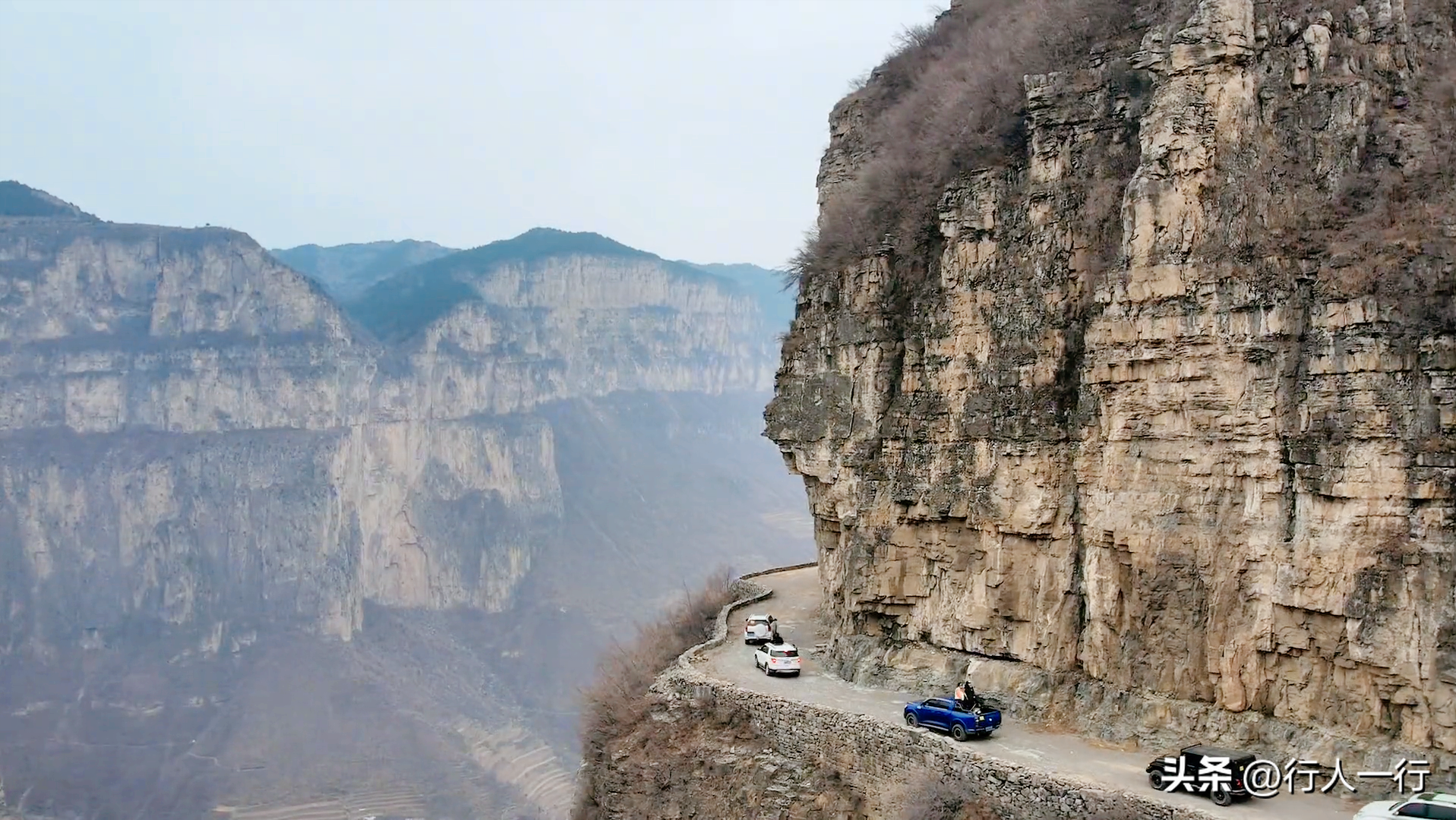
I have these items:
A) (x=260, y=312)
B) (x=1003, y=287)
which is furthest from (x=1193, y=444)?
(x=260, y=312)

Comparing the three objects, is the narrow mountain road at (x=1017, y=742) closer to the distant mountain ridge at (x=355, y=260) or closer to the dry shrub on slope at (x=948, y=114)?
the dry shrub on slope at (x=948, y=114)

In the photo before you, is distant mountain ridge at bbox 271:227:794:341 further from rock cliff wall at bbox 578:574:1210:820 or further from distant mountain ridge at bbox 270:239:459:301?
rock cliff wall at bbox 578:574:1210:820

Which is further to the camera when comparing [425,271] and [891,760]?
[425,271]

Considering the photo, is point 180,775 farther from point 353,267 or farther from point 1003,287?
point 353,267

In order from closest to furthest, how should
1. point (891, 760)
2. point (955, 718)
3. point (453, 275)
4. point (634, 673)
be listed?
1. point (955, 718)
2. point (891, 760)
3. point (634, 673)
4. point (453, 275)

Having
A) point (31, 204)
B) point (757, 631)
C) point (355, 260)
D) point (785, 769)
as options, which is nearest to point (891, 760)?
point (785, 769)

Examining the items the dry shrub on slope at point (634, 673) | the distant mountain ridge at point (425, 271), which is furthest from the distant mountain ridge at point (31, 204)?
the dry shrub on slope at point (634, 673)

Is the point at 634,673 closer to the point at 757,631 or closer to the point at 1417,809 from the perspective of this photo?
the point at 757,631
